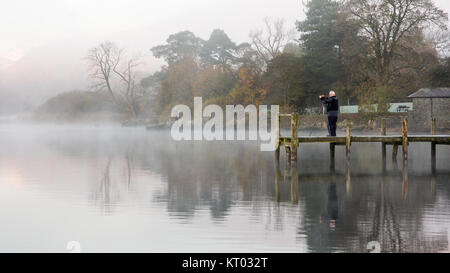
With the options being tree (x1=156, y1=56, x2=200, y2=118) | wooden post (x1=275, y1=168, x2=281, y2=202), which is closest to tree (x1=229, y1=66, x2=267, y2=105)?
tree (x1=156, y1=56, x2=200, y2=118)

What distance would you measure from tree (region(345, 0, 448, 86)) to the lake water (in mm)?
26790

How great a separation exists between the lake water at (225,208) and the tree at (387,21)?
87.9ft

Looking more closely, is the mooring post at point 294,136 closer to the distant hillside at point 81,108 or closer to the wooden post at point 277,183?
the wooden post at point 277,183

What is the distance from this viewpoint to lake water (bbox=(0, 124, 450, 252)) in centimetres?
880

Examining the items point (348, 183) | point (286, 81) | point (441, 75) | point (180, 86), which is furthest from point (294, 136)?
point (180, 86)

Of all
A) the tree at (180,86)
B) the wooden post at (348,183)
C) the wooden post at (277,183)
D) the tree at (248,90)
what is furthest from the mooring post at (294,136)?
the tree at (180,86)

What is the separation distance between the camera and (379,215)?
1079 cm

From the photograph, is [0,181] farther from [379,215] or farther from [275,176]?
[379,215]

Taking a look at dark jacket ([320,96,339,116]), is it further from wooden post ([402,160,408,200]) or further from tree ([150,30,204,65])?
tree ([150,30,204,65])

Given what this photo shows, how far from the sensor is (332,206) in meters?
11.8

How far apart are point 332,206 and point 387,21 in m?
37.9

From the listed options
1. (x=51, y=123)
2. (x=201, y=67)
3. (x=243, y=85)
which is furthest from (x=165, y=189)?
(x=51, y=123)

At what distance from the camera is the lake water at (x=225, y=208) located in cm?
880

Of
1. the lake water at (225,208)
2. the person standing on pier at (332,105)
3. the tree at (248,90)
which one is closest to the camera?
the lake water at (225,208)
